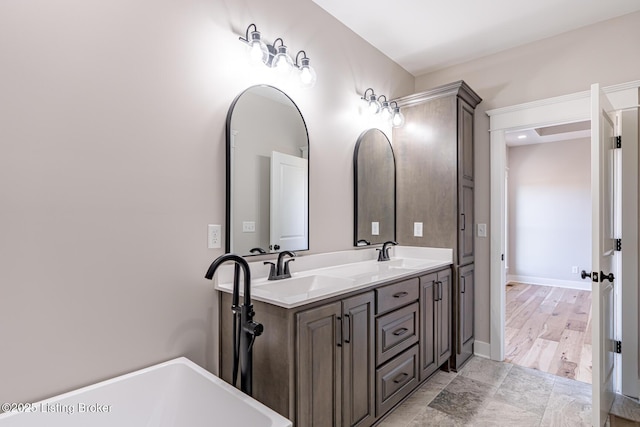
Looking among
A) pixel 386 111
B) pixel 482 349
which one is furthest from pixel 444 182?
pixel 482 349

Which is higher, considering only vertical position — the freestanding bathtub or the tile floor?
the freestanding bathtub

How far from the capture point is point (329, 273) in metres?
2.23

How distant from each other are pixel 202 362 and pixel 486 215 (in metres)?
2.55

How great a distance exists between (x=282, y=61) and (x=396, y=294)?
1.54 m

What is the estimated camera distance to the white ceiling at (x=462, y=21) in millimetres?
2340

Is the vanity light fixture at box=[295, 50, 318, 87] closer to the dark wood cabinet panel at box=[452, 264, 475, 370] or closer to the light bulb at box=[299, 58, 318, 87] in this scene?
the light bulb at box=[299, 58, 318, 87]

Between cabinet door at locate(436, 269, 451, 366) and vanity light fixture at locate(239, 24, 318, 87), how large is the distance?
1714 millimetres

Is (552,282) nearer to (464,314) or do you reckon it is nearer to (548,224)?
(548,224)

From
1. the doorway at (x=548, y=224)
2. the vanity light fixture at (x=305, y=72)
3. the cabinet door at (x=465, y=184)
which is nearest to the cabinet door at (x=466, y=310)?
the cabinet door at (x=465, y=184)

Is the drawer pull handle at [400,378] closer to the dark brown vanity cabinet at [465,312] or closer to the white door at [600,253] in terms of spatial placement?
the dark brown vanity cabinet at [465,312]

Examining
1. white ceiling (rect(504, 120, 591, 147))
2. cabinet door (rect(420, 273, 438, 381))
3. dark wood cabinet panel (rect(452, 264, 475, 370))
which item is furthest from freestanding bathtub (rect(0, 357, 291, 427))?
white ceiling (rect(504, 120, 591, 147))

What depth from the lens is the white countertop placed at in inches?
61.6

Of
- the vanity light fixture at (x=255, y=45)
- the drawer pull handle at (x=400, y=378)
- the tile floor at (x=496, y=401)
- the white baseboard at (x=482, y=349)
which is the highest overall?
the vanity light fixture at (x=255, y=45)

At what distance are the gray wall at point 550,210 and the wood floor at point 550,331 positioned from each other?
1.84ft
